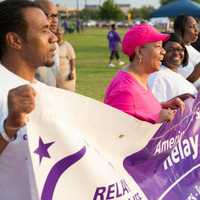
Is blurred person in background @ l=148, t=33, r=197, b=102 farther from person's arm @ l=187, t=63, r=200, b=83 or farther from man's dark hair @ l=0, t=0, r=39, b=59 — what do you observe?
man's dark hair @ l=0, t=0, r=39, b=59

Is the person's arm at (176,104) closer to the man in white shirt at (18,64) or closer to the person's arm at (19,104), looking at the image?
the man in white shirt at (18,64)

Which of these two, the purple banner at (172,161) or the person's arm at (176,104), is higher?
the person's arm at (176,104)

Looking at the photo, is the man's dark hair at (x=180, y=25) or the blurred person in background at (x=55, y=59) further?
the man's dark hair at (x=180, y=25)

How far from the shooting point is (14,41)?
8.38 ft

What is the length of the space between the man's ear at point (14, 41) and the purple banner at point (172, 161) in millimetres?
981

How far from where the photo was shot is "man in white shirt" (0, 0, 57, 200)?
2.43 meters

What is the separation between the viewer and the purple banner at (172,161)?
332 centimetres

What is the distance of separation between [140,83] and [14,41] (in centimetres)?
146

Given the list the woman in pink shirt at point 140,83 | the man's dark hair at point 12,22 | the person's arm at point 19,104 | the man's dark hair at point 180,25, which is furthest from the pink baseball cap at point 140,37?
the man's dark hair at point 180,25

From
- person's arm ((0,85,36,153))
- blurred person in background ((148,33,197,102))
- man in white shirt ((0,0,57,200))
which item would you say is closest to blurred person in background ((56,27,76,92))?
blurred person in background ((148,33,197,102))

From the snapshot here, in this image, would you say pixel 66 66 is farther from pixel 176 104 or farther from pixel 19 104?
pixel 19 104

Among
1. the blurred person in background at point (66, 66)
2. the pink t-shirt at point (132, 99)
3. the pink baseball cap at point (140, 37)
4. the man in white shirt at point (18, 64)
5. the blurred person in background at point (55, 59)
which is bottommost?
the blurred person in background at point (66, 66)

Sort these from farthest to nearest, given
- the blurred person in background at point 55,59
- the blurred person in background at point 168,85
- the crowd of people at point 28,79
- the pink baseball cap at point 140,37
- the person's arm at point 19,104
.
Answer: the blurred person in background at point 55,59, the blurred person in background at point 168,85, the pink baseball cap at point 140,37, the crowd of people at point 28,79, the person's arm at point 19,104

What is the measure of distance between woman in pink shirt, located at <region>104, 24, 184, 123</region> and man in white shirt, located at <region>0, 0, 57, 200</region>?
3.77 feet
